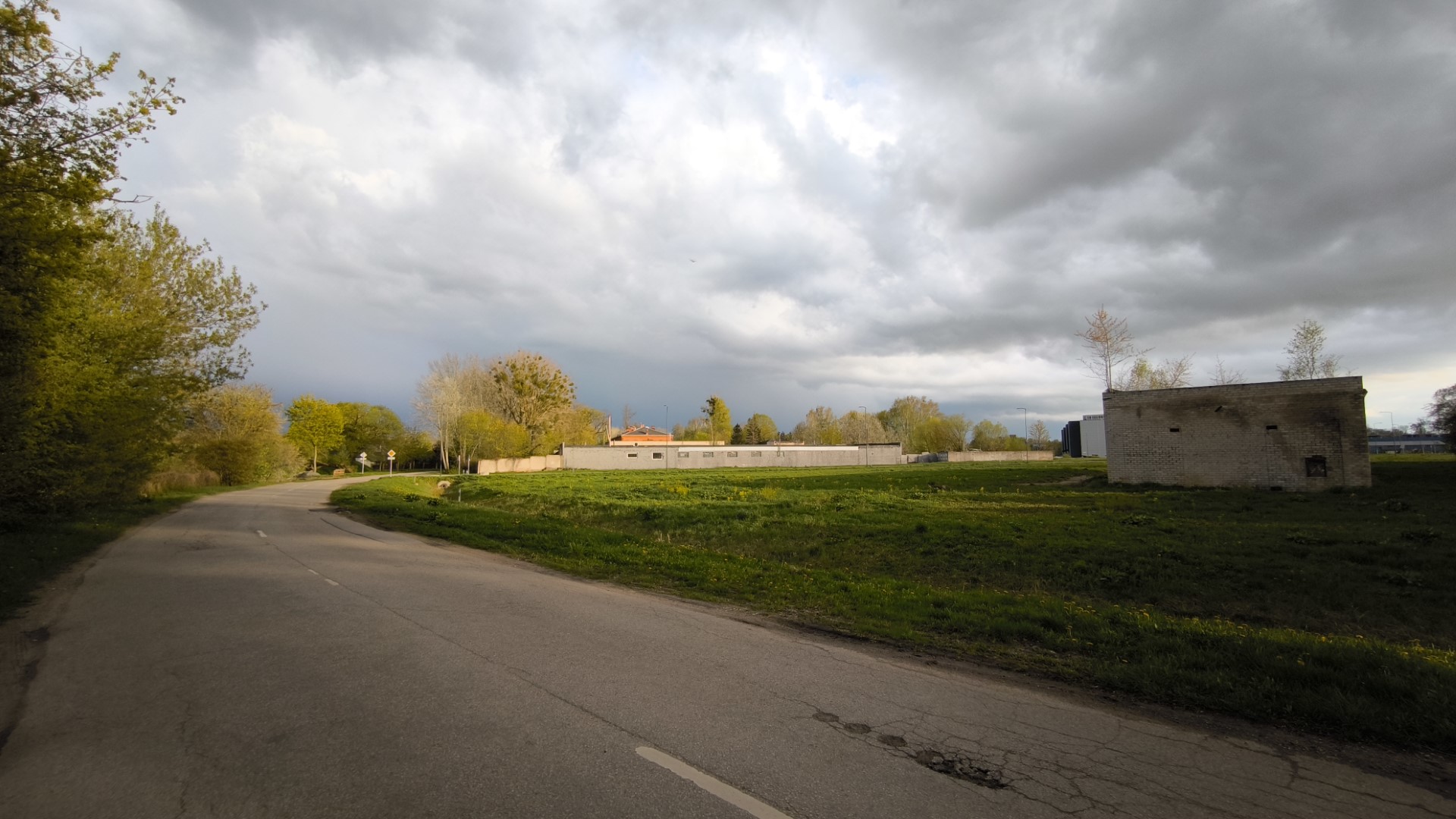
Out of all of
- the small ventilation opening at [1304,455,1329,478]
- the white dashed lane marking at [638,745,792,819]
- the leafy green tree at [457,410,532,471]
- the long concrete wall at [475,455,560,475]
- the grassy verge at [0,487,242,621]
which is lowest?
the grassy verge at [0,487,242,621]

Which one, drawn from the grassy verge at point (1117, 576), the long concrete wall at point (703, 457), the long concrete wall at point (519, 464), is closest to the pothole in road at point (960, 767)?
the grassy verge at point (1117, 576)

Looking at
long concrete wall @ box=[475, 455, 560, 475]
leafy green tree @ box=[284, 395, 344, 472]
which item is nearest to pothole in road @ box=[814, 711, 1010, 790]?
long concrete wall @ box=[475, 455, 560, 475]

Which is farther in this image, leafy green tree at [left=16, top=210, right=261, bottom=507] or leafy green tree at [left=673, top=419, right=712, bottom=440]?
leafy green tree at [left=673, top=419, right=712, bottom=440]

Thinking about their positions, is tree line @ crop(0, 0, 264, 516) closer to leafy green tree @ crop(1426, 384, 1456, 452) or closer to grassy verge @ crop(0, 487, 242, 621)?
grassy verge @ crop(0, 487, 242, 621)

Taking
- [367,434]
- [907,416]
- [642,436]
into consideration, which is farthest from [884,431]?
[367,434]

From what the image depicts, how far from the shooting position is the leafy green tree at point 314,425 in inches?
3344

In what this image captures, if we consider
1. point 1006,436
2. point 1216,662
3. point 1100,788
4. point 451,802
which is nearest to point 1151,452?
point 1216,662

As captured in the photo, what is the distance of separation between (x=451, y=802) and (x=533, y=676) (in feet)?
7.50

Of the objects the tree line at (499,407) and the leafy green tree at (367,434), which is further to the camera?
the leafy green tree at (367,434)

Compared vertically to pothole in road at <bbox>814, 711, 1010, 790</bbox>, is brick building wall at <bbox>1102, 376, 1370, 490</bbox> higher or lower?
higher

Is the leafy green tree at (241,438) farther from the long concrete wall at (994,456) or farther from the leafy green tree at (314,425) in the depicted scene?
the long concrete wall at (994,456)

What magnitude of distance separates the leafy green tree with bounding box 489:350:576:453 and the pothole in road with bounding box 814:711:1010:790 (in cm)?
7610

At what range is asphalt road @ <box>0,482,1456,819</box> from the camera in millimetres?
3844

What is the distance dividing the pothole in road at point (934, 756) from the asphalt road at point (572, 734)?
0.8 inches
